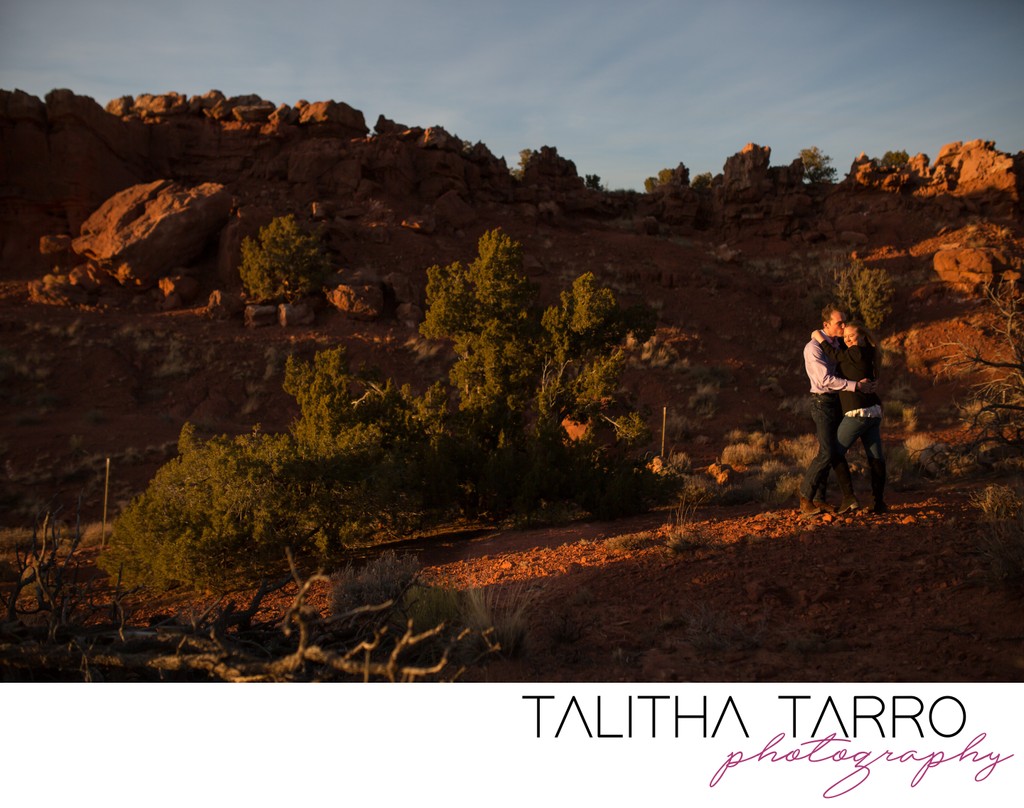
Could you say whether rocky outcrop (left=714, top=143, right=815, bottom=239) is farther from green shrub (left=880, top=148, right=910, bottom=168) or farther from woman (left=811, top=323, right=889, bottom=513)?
woman (left=811, top=323, right=889, bottom=513)

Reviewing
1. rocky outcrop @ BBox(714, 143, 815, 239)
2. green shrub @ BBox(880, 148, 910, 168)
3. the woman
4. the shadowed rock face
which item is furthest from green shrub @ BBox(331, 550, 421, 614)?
green shrub @ BBox(880, 148, 910, 168)

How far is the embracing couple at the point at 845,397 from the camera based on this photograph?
7070 mm

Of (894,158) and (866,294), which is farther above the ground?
(894,158)

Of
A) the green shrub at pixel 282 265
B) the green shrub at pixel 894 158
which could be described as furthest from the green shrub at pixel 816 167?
the green shrub at pixel 282 265

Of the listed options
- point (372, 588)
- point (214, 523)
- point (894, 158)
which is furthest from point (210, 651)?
point (894, 158)

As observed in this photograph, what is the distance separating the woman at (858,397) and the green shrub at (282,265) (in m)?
21.2

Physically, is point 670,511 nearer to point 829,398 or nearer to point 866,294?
point 829,398

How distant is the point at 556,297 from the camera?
89.4 feet

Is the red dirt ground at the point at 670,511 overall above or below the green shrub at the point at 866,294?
below

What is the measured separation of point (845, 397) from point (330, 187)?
29.9 metres

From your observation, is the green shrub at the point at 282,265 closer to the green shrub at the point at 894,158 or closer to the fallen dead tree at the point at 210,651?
the fallen dead tree at the point at 210,651

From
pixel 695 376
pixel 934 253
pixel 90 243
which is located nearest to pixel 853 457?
pixel 695 376

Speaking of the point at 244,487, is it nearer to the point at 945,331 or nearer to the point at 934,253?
the point at 945,331
